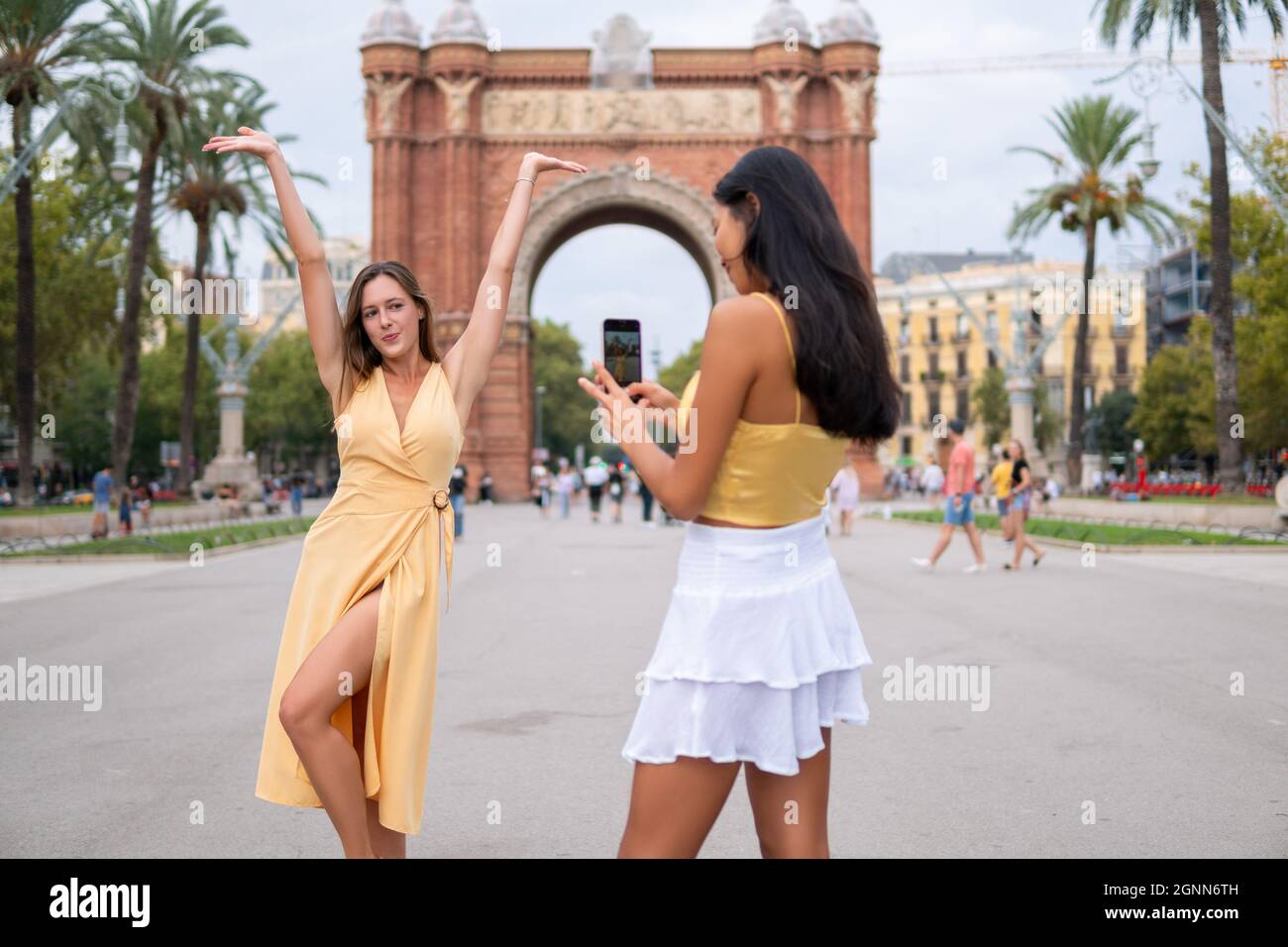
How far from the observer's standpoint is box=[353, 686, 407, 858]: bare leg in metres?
3.87

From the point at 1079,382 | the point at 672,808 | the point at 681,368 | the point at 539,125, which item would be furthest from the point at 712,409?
the point at 681,368

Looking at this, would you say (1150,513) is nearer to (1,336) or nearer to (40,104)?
(40,104)

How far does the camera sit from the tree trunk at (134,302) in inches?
1256

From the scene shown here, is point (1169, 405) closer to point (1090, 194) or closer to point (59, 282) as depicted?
point (1090, 194)

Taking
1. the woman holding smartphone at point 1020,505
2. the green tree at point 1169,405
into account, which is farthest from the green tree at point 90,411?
the woman holding smartphone at point 1020,505

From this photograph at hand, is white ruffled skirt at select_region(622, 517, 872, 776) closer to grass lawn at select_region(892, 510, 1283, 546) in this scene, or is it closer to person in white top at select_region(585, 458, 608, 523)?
grass lawn at select_region(892, 510, 1283, 546)

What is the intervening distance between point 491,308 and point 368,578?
3.06 ft

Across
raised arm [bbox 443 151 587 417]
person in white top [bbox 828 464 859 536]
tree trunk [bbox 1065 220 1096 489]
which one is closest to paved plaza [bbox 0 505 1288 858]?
raised arm [bbox 443 151 587 417]

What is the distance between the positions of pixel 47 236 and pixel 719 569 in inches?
1865

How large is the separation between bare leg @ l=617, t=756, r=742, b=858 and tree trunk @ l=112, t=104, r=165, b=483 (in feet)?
99.3

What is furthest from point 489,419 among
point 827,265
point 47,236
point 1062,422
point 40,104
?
A: point 827,265

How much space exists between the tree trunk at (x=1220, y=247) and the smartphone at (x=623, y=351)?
26.0 m

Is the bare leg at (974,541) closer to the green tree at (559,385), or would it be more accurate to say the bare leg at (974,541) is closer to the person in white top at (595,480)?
the person in white top at (595,480)

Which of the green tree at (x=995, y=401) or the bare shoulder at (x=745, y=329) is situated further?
the green tree at (x=995, y=401)
